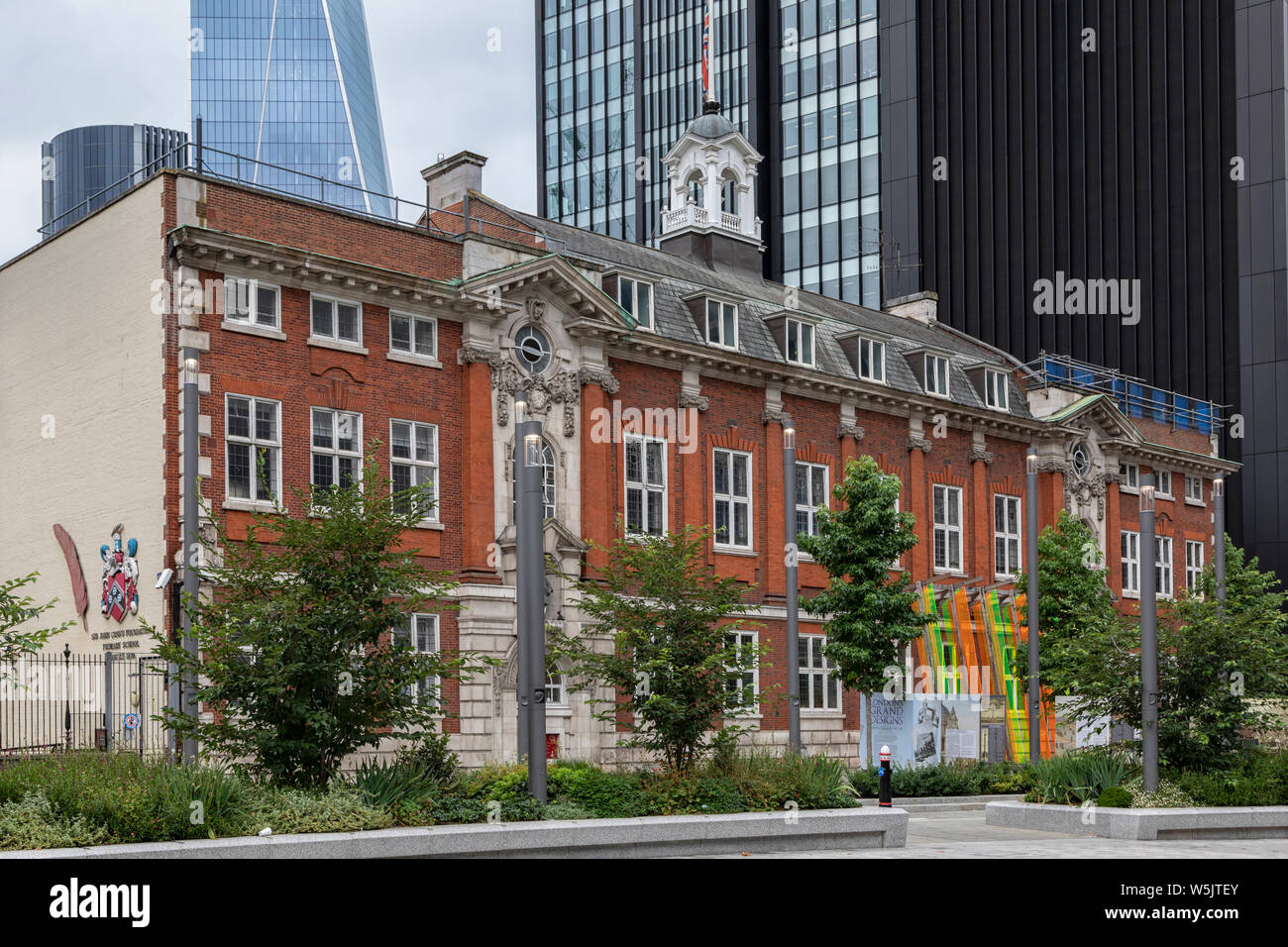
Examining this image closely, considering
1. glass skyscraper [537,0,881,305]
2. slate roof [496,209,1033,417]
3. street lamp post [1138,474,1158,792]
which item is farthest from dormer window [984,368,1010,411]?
glass skyscraper [537,0,881,305]

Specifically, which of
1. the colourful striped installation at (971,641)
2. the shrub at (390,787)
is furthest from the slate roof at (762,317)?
the shrub at (390,787)

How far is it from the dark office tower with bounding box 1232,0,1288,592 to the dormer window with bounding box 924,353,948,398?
24876 millimetres

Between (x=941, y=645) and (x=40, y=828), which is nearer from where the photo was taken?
(x=40, y=828)

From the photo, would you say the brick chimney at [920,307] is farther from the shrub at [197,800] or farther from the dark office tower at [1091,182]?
the shrub at [197,800]

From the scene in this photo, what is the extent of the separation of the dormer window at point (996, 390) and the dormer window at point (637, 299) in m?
15.9

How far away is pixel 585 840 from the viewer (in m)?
18.5

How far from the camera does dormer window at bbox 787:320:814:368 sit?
146 feet

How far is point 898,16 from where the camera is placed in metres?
80.6

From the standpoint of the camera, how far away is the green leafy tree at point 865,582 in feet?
124

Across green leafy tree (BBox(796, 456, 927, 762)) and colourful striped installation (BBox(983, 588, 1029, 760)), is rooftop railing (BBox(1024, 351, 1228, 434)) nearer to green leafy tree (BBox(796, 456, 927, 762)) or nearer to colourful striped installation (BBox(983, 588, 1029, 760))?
colourful striped installation (BBox(983, 588, 1029, 760))

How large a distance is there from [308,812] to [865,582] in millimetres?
22833

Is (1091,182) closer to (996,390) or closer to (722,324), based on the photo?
(996,390)

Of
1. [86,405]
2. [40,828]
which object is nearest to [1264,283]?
[86,405]
